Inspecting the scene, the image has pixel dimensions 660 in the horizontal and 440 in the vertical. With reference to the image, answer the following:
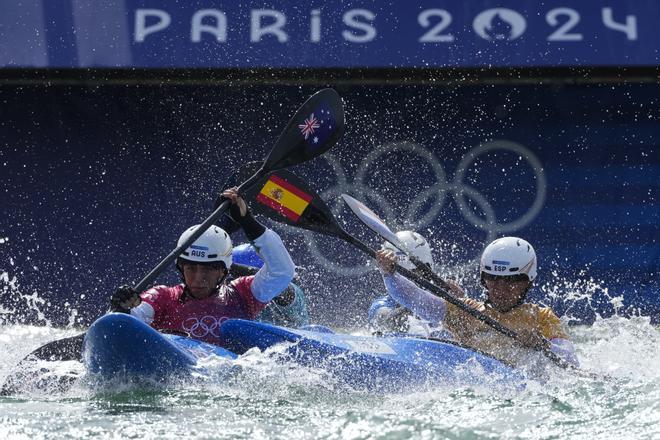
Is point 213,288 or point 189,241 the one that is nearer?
point 189,241

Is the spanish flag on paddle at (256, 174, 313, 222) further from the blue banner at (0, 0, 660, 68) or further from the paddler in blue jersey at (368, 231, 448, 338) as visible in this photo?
the blue banner at (0, 0, 660, 68)

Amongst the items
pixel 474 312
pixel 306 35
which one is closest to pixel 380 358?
pixel 474 312

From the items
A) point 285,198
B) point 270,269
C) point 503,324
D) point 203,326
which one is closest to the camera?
point 203,326

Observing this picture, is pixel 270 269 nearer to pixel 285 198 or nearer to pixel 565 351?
pixel 285 198

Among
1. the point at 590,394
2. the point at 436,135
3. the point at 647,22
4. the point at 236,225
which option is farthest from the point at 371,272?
the point at 590,394

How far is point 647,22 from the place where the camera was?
9625mm

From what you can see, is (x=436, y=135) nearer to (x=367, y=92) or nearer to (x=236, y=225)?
(x=367, y=92)

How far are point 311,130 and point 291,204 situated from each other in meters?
0.49

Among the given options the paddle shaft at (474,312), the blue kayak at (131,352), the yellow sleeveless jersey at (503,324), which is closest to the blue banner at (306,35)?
the paddle shaft at (474,312)

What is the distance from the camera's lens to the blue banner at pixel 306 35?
9633 millimetres

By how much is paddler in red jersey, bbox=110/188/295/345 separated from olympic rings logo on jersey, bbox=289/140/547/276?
4058mm

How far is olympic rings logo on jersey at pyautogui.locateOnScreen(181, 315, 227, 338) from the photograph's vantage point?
21.0 feet

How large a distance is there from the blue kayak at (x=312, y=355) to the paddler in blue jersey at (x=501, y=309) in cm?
45

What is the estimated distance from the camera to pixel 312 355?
5.82m
